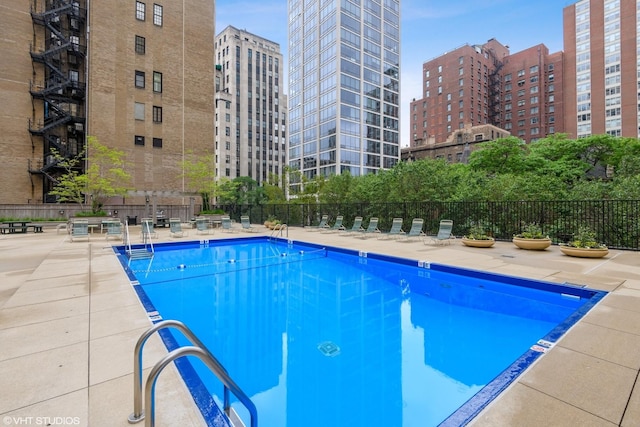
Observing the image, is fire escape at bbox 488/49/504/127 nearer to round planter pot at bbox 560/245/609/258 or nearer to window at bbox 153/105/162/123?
window at bbox 153/105/162/123

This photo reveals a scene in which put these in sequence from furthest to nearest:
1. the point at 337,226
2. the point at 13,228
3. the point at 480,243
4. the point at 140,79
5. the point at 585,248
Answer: the point at 140,79 → the point at 337,226 → the point at 13,228 → the point at 480,243 → the point at 585,248

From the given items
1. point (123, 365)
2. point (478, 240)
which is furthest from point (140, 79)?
point (123, 365)

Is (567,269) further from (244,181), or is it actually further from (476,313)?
(244,181)

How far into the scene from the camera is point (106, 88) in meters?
25.1

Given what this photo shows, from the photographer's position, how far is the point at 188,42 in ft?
95.2

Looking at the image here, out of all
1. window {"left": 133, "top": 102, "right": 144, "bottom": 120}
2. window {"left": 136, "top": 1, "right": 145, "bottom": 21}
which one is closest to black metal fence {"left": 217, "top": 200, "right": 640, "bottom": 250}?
window {"left": 133, "top": 102, "right": 144, "bottom": 120}

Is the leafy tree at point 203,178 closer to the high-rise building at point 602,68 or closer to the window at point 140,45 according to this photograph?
the window at point 140,45

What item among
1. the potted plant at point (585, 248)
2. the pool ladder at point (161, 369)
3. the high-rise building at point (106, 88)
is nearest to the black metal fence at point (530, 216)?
the potted plant at point (585, 248)

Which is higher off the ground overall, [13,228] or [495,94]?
[495,94]

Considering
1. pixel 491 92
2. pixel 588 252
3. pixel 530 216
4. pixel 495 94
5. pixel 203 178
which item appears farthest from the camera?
pixel 495 94

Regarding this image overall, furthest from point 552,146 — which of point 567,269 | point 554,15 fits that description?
point 554,15

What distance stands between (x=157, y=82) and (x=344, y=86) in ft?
107

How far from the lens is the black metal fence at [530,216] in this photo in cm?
1060

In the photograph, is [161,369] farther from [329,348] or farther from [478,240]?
[478,240]
